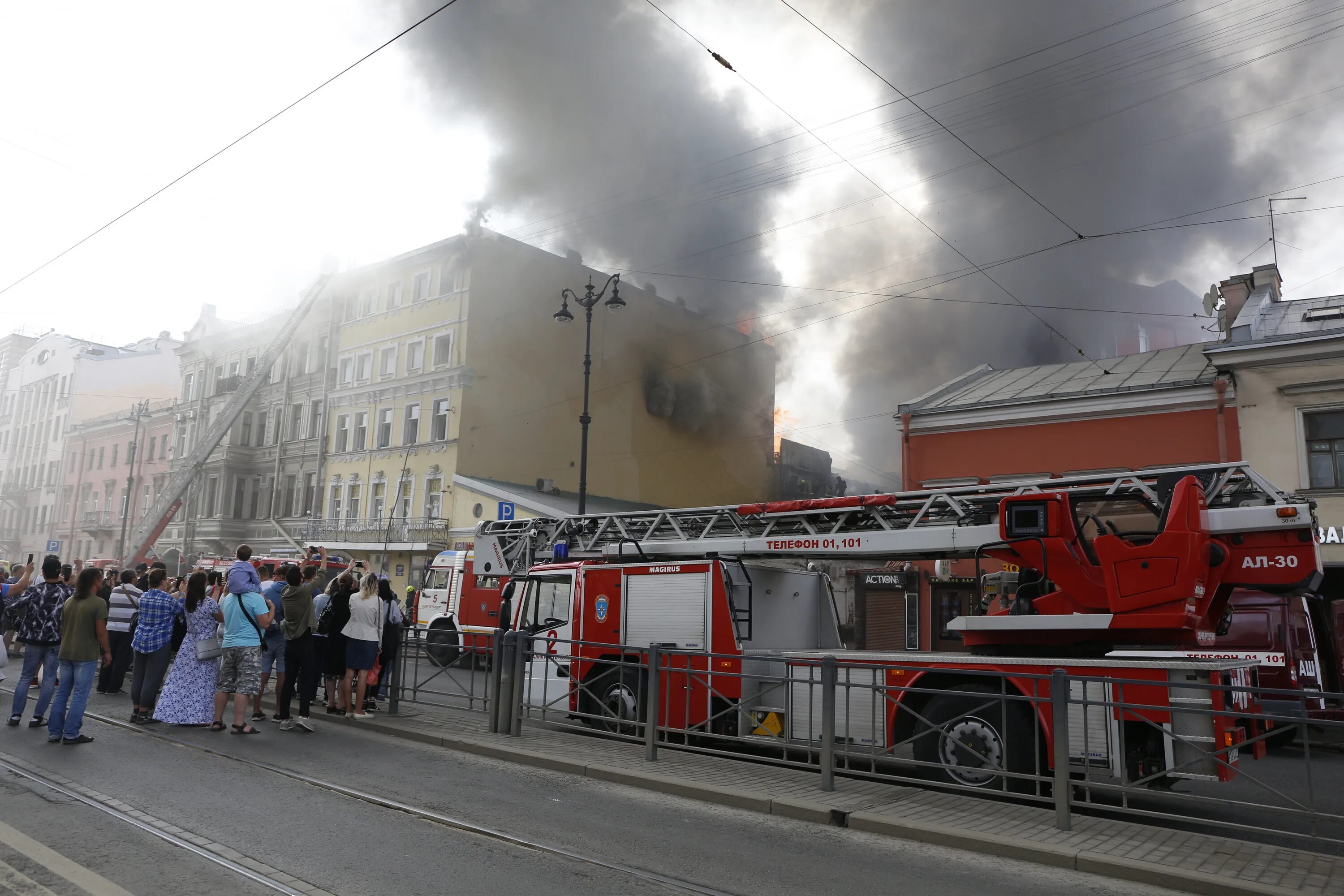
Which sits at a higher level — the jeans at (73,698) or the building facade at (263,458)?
the building facade at (263,458)

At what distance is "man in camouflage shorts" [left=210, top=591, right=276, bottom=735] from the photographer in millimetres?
9844

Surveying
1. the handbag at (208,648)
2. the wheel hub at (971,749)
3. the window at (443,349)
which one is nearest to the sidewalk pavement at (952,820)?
the wheel hub at (971,749)

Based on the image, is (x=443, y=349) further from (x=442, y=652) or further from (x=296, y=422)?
(x=442, y=652)

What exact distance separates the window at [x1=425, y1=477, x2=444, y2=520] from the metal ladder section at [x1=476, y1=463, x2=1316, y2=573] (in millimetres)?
22762

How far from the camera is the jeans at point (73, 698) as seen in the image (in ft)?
28.6

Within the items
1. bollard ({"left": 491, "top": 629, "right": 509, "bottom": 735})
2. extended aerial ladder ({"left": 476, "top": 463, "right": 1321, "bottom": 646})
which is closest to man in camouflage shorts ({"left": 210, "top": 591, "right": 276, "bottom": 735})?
bollard ({"left": 491, "top": 629, "right": 509, "bottom": 735})

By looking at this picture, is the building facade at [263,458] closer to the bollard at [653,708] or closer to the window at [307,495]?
the window at [307,495]

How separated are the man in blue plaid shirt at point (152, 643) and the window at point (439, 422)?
1009 inches

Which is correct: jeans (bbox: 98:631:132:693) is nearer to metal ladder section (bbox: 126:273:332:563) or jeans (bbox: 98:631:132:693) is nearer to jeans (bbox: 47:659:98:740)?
jeans (bbox: 47:659:98:740)

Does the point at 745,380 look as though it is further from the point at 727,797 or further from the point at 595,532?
the point at 727,797

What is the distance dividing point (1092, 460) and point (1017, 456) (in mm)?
1794

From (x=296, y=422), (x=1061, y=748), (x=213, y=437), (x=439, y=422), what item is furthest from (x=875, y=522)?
(x=296, y=422)

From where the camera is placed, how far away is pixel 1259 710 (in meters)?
7.38

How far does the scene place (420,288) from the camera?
39.0 m
